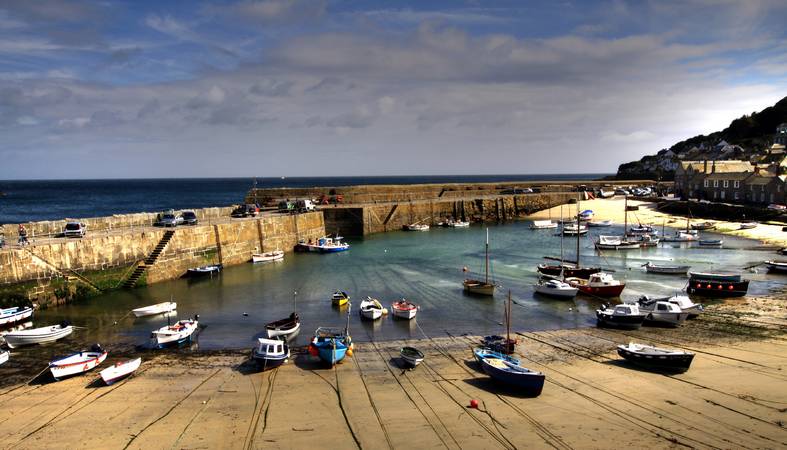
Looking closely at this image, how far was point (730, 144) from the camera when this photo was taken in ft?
425

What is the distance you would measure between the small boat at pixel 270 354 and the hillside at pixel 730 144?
4428 inches

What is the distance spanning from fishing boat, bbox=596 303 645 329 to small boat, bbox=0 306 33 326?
96.5 feet

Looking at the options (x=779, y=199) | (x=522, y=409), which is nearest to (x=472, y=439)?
(x=522, y=409)

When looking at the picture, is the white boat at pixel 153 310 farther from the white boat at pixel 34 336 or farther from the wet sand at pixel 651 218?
the wet sand at pixel 651 218

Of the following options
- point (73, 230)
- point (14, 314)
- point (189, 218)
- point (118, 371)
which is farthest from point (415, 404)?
point (189, 218)

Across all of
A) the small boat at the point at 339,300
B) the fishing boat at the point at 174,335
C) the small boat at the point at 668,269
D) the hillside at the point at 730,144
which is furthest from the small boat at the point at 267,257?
the hillside at the point at 730,144

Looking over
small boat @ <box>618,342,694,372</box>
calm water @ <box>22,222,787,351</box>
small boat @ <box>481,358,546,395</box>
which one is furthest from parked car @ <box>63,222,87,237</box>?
small boat @ <box>618,342,694,372</box>

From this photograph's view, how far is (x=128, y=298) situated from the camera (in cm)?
3375

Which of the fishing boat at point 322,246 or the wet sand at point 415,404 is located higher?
the fishing boat at point 322,246

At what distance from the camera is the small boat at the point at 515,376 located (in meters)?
18.0

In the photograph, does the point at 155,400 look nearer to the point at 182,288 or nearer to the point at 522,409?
the point at 522,409

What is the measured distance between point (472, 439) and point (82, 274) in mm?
29469

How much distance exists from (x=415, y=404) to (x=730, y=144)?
462 ft

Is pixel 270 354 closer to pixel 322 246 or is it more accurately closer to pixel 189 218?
pixel 189 218
